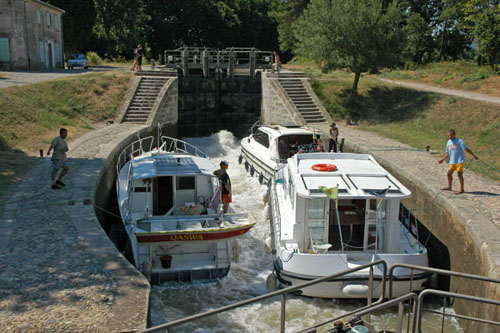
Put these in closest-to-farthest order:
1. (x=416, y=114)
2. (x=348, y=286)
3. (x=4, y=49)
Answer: (x=348, y=286) < (x=416, y=114) < (x=4, y=49)

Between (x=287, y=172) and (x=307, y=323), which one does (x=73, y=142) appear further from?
(x=307, y=323)

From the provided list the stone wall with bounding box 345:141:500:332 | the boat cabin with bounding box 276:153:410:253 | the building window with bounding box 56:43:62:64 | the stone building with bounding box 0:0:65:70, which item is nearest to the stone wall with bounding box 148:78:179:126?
the stone building with bounding box 0:0:65:70

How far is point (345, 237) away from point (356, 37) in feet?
50.4

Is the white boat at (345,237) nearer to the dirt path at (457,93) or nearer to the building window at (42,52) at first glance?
the dirt path at (457,93)

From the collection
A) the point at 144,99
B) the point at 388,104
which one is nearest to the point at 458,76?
the point at 388,104

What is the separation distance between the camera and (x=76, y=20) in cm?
4272

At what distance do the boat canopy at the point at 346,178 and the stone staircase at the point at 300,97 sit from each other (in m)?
11.2

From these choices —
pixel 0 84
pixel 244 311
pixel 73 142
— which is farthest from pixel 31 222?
pixel 0 84

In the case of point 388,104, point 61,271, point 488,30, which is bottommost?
point 61,271

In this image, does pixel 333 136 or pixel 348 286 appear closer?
pixel 348 286

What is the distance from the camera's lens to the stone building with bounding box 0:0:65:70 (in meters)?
30.9

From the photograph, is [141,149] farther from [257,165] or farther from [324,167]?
[324,167]

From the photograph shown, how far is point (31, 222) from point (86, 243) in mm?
1705

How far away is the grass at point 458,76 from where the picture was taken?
25.6 metres
